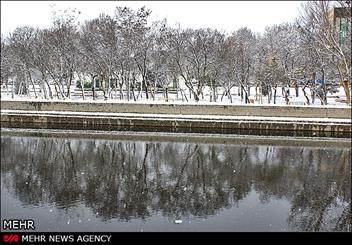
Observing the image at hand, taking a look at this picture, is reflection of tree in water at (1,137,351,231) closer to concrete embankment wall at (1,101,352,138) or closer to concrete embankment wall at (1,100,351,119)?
concrete embankment wall at (1,101,352,138)

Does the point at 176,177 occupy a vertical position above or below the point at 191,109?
below

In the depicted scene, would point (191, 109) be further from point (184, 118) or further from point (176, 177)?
point (176, 177)

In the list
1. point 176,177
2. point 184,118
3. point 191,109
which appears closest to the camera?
point 176,177

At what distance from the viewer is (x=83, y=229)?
10.9 metres

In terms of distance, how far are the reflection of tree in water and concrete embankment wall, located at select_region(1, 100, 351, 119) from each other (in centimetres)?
719

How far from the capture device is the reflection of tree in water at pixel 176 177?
1277 centimetres

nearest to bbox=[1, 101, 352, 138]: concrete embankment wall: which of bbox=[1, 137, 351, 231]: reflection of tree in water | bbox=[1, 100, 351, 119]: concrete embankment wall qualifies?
bbox=[1, 100, 351, 119]: concrete embankment wall

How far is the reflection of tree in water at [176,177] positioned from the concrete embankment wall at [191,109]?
7192mm

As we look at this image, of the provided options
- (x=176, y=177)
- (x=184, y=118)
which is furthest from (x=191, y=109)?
(x=176, y=177)

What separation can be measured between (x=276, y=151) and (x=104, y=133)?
448 inches

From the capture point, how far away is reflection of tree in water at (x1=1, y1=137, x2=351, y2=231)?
12.8 m

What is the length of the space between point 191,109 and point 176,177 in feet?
48.0

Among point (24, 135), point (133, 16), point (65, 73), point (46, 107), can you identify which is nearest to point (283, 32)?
point (133, 16)

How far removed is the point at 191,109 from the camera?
30.7 m
